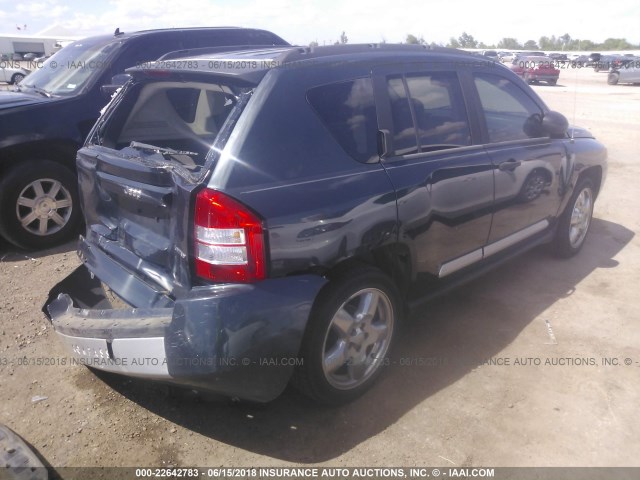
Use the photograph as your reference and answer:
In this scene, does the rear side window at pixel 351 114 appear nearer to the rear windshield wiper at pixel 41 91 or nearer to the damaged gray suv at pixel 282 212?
the damaged gray suv at pixel 282 212

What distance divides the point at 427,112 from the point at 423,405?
5.61 feet

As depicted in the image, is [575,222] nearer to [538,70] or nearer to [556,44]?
[538,70]

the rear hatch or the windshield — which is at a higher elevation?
the windshield

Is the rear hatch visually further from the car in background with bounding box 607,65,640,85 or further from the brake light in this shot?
the car in background with bounding box 607,65,640,85

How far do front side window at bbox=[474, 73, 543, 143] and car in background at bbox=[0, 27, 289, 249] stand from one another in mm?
2607

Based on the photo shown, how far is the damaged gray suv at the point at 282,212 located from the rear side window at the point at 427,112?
11mm

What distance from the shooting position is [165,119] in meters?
3.45

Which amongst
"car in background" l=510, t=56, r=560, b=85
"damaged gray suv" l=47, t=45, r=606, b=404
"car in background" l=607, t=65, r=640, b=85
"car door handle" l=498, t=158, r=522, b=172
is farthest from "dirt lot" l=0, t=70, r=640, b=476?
"car in background" l=607, t=65, r=640, b=85

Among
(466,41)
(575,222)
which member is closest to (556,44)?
(466,41)

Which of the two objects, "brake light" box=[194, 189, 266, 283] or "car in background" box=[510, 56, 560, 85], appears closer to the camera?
"brake light" box=[194, 189, 266, 283]

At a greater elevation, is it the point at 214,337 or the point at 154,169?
the point at 154,169

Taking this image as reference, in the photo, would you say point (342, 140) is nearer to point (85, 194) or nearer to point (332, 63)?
point (332, 63)

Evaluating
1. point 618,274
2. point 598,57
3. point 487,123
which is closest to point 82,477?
point 487,123

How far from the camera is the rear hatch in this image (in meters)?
2.47
